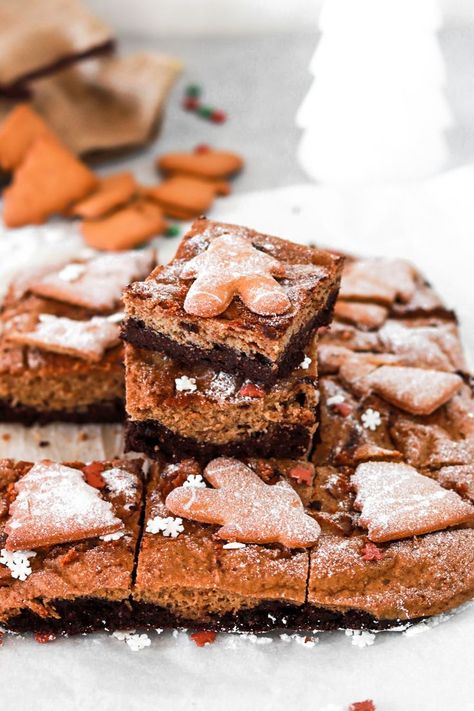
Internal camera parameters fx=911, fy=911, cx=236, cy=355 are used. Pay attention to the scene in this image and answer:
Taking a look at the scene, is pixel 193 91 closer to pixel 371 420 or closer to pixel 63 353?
pixel 63 353

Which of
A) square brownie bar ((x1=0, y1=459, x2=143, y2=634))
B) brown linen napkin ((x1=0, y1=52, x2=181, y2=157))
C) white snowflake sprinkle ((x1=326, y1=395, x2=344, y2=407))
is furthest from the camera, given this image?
brown linen napkin ((x1=0, y1=52, x2=181, y2=157))

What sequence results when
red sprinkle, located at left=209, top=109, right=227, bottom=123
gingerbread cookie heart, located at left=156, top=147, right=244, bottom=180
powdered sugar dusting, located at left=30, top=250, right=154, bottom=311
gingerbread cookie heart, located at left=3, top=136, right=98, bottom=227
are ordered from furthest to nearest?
red sprinkle, located at left=209, top=109, right=227, bottom=123
gingerbread cookie heart, located at left=156, top=147, right=244, bottom=180
gingerbread cookie heart, located at left=3, top=136, right=98, bottom=227
powdered sugar dusting, located at left=30, top=250, right=154, bottom=311

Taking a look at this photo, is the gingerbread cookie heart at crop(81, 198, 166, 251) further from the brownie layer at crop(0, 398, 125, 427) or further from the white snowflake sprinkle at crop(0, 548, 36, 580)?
the white snowflake sprinkle at crop(0, 548, 36, 580)

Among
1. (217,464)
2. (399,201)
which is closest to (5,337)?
(217,464)

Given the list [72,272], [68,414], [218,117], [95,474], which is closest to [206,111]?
[218,117]

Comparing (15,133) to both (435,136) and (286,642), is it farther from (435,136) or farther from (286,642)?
(286,642)

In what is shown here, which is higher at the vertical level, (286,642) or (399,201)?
(399,201)

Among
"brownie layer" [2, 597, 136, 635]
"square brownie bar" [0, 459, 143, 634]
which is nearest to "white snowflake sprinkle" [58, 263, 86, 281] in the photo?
"square brownie bar" [0, 459, 143, 634]
